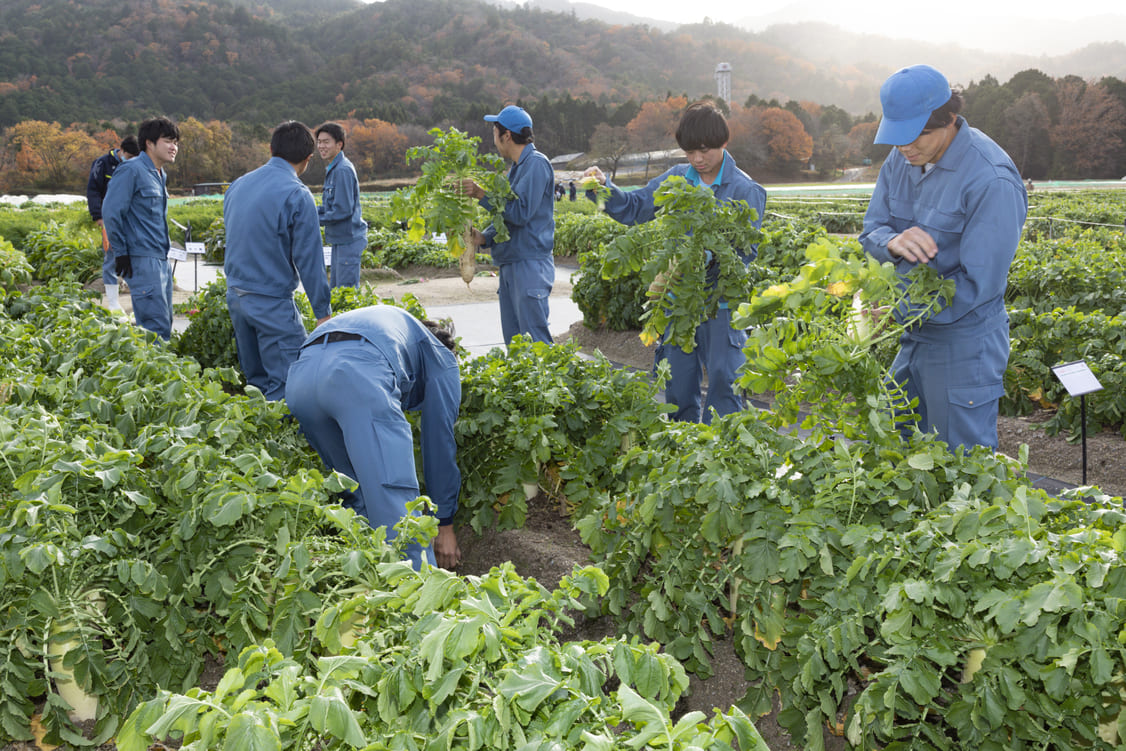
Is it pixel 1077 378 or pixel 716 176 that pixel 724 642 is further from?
pixel 716 176

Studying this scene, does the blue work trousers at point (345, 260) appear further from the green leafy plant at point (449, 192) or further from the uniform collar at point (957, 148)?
the uniform collar at point (957, 148)

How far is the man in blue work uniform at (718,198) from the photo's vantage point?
422cm

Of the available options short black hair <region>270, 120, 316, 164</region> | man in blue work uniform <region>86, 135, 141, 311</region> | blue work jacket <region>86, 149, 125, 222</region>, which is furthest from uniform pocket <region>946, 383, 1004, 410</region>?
blue work jacket <region>86, 149, 125, 222</region>

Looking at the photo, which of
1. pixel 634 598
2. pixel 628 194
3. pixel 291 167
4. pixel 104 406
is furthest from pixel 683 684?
pixel 291 167

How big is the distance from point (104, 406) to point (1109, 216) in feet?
64.1

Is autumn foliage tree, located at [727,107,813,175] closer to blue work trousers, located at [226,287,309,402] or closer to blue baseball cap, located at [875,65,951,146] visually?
blue work trousers, located at [226,287,309,402]

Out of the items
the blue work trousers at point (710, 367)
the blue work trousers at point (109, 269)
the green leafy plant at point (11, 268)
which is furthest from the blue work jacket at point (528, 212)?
the blue work trousers at point (109, 269)

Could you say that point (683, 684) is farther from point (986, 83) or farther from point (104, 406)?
point (986, 83)

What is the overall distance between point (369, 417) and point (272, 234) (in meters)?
2.44

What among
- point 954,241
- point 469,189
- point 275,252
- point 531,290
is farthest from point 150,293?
point 954,241

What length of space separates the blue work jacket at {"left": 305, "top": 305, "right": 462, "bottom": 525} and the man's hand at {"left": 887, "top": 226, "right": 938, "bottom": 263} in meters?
1.65

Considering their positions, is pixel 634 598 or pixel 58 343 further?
pixel 58 343

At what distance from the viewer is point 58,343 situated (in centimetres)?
402

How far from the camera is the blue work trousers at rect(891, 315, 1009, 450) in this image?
2.87 meters
